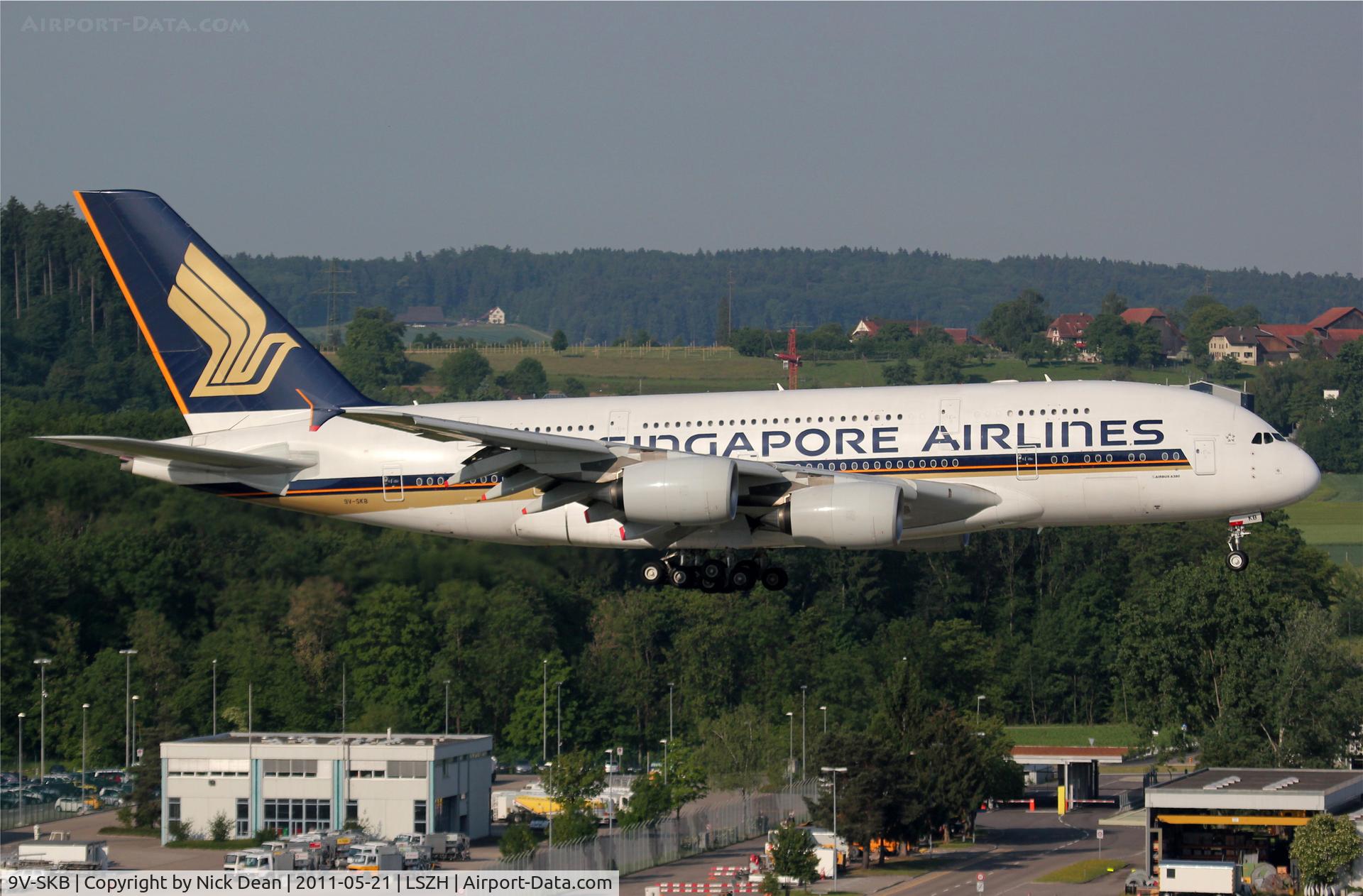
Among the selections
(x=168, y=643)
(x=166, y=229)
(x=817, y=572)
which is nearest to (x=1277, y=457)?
(x=166, y=229)

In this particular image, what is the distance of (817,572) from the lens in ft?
438

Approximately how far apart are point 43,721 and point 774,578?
6061cm

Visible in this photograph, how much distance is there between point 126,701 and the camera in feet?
307

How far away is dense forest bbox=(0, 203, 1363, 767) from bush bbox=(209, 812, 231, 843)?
8.97 metres

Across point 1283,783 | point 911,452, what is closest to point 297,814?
point 1283,783

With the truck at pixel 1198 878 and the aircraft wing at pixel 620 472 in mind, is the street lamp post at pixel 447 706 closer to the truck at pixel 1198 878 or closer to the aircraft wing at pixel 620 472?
the truck at pixel 1198 878

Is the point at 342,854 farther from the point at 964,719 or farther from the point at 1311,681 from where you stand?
the point at 1311,681

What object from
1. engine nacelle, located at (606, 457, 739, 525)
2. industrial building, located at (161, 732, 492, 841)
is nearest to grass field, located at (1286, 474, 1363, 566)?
industrial building, located at (161, 732, 492, 841)

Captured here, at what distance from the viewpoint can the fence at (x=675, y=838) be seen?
73.5m

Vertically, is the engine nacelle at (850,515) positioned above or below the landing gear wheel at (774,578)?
above

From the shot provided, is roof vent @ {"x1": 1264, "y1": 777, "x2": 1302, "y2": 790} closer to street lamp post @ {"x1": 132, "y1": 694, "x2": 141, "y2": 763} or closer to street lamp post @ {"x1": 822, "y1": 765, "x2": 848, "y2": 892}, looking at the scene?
street lamp post @ {"x1": 822, "y1": 765, "x2": 848, "y2": 892}

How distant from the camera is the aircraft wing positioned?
41969 mm

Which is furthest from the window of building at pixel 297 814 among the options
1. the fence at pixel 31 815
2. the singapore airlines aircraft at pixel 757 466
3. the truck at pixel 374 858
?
the singapore airlines aircraft at pixel 757 466

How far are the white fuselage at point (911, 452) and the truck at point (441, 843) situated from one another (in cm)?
3275
